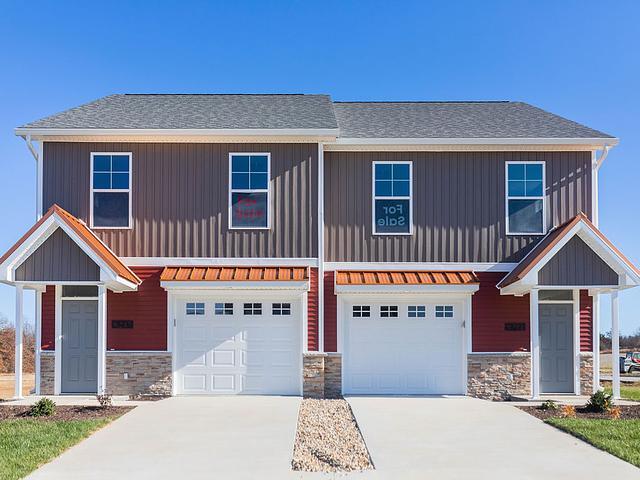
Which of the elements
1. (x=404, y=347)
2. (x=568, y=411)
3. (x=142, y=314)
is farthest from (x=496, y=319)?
(x=142, y=314)

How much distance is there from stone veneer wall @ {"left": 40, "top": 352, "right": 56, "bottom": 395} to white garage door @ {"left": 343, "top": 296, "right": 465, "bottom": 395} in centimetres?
648

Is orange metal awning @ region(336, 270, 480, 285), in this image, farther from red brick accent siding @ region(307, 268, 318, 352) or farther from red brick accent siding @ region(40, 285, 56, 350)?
red brick accent siding @ region(40, 285, 56, 350)

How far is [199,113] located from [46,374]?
7016 mm

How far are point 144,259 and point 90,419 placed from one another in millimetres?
4628

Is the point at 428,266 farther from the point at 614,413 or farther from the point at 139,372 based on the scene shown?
the point at 139,372

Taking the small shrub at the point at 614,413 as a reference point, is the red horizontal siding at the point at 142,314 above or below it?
above

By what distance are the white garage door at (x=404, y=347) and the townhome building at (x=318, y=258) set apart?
0.11 feet

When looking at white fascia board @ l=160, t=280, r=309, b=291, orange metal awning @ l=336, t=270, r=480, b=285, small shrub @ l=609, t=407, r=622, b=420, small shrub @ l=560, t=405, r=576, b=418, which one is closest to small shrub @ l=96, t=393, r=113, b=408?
white fascia board @ l=160, t=280, r=309, b=291

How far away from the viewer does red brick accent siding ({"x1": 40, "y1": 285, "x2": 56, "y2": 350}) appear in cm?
1606

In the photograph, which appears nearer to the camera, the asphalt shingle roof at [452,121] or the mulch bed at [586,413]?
the mulch bed at [586,413]

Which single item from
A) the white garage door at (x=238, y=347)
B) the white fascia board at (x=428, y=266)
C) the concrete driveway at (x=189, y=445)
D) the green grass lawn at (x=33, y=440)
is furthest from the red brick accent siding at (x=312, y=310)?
the green grass lawn at (x=33, y=440)

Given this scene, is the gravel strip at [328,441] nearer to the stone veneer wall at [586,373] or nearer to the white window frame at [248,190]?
the white window frame at [248,190]

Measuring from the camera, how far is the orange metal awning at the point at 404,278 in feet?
53.1

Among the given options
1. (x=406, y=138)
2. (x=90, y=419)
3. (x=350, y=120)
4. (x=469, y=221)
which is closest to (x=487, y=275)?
(x=469, y=221)
